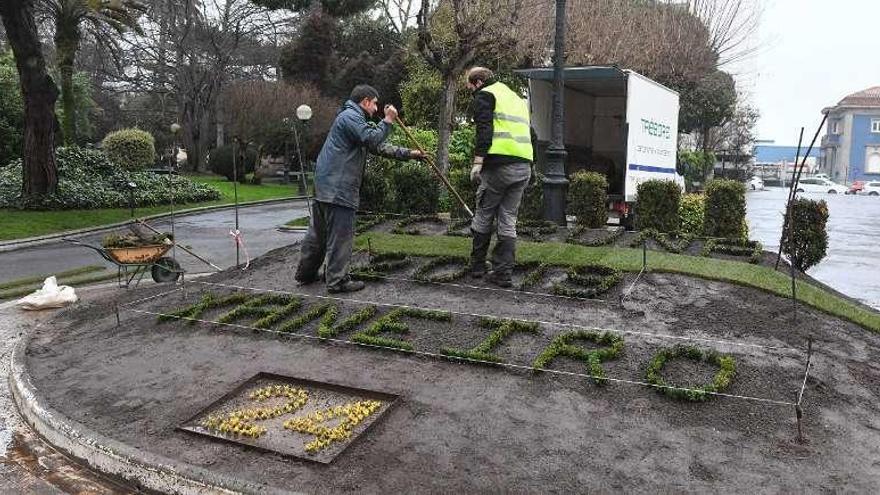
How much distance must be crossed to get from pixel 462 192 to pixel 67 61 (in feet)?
64.3

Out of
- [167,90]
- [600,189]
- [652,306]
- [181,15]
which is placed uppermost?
[181,15]

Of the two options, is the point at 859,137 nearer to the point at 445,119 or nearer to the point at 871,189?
the point at 871,189

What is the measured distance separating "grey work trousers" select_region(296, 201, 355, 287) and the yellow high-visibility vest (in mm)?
1519

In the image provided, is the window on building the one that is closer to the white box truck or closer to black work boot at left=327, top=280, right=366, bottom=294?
the white box truck

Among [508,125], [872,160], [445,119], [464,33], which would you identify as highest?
[464,33]

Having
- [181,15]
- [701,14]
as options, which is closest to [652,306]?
[701,14]

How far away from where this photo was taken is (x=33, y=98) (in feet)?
61.7

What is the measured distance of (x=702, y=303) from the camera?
6102 millimetres

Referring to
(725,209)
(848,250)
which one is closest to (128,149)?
(725,209)

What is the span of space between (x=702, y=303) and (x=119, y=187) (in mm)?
20825

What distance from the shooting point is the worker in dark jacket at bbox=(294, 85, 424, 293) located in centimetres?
649

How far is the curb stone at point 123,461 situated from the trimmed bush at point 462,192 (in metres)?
4.77

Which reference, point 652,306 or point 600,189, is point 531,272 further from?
point 600,189

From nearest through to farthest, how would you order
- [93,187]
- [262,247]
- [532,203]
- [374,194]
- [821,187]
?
[532,203] → [374,194] → [262,247] → [93,187] → [821,187]
